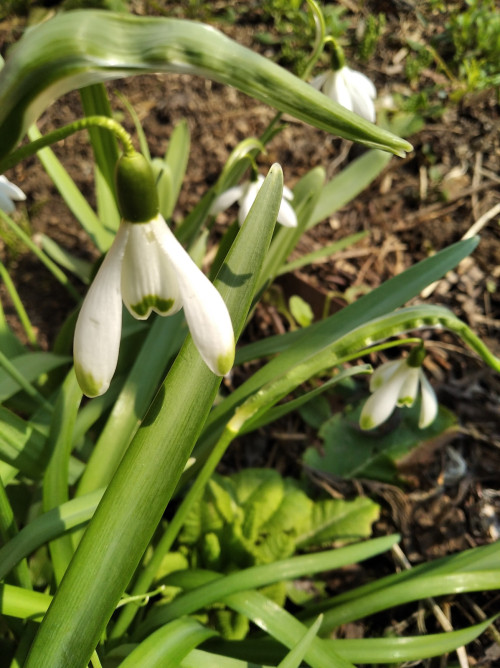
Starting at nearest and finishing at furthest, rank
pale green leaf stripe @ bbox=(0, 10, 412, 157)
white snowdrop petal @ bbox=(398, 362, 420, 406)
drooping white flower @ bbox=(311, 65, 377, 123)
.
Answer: pale green leaf stripe @ bbox=(0, 10, 412, 157)
white snowdrop petal @ bbox=(398, 362, 420, 406)
drooping white flower @ bbox=(311, 65, 377, 123)

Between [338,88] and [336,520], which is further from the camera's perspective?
[336,520]

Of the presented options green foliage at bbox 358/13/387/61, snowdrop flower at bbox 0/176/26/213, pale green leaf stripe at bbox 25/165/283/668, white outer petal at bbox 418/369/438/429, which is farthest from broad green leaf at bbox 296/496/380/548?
green foliage at bbox 358/13/387/61

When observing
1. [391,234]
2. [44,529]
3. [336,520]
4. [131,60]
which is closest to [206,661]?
[44,529]

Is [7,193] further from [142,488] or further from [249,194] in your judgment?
[142,488]

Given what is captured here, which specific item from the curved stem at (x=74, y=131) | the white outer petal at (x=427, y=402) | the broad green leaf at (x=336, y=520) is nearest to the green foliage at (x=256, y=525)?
the broad green leaf at (x=336, y=520)

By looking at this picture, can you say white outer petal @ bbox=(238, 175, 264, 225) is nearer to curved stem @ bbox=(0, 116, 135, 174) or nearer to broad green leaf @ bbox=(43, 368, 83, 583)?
broad green leaf @ bbox=(43, 368, 83, 583)

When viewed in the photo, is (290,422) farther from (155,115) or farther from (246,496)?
(155,115)
